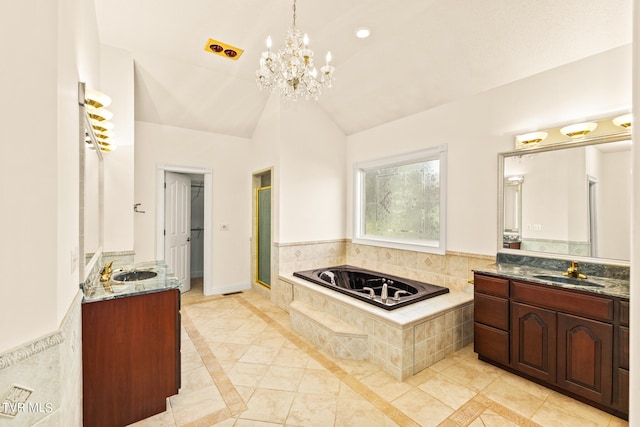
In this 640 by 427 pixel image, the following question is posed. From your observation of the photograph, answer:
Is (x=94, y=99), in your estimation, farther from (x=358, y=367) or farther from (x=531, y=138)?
(x=531, y=138)

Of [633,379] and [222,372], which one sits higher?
[633,379]

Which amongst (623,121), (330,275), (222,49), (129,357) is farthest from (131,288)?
(623,121)

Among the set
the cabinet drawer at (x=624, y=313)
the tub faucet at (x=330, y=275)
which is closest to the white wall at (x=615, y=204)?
the cabinet drawer at (x=624, y=313)

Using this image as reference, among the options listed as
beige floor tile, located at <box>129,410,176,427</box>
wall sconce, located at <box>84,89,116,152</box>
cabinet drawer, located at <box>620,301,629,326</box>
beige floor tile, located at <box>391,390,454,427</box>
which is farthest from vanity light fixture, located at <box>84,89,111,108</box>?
cabinet drawer, located at <box>620,301,629,326</box>

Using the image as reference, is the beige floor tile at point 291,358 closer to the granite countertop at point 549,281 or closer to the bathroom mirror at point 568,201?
the granite countertop at point 549,281

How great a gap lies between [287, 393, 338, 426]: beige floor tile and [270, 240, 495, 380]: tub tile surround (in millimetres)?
621

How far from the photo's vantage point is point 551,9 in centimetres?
219

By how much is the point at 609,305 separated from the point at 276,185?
3462 mm

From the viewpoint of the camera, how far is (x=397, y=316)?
8.07 ft

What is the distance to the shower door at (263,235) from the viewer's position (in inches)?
175

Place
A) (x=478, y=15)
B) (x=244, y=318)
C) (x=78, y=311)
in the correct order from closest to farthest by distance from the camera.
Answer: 1. (x=78, y=311)
2. (x=478, y=15)
3. (x=244, y=318)

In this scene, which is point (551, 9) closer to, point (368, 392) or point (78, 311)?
point (368, 392)

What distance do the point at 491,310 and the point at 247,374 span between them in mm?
2157

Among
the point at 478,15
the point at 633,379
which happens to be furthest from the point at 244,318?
the point at 478,15
